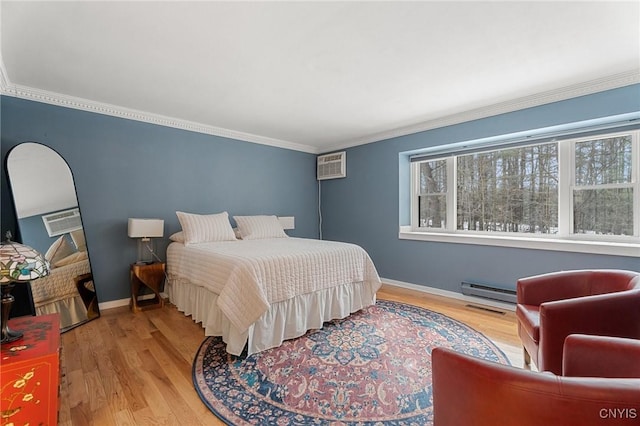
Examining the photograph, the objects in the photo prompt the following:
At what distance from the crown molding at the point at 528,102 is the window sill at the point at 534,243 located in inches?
54.7

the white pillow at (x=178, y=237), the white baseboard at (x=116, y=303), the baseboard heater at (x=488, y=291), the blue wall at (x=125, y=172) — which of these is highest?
the blue wall at (x=125, y=172)

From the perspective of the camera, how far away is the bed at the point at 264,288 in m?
2.16

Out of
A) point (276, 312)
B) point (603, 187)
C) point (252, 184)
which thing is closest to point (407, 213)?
point (603, 187)

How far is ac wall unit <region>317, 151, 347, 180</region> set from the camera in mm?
4834

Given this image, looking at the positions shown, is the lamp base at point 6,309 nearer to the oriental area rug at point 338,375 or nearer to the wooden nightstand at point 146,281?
the oriental area rug at point 338,375

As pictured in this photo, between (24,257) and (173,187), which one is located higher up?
A: (173,187)

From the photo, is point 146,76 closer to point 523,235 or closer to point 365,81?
point 365,81

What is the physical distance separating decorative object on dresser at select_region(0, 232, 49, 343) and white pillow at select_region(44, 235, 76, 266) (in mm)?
1531

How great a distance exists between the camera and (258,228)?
3.83m

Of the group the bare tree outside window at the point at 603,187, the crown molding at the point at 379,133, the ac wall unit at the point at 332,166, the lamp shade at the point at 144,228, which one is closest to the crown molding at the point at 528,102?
the crown molding at the point at 379,133

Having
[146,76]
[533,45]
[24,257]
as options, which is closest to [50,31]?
[146,76]

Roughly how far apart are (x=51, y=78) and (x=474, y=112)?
13.9ft

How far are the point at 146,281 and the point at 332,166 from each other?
127 inches

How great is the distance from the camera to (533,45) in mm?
1996
